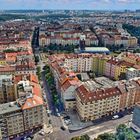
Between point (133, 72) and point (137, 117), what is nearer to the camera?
point (137, 117)

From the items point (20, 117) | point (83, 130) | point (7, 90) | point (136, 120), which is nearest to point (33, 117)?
point (20, 117)

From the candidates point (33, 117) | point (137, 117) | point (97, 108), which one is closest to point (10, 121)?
point (33, 117)

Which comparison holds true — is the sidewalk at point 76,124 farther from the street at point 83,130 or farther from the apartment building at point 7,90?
the apartment building at point 7,90

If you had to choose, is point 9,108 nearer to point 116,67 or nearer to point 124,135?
point 124,135

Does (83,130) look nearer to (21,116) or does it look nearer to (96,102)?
(96,102)

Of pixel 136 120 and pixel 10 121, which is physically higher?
pixel 10 121

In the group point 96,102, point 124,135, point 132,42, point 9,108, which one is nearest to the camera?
point 124,135

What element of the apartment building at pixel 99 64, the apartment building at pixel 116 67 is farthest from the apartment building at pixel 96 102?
the apartment building at pixel 99 64

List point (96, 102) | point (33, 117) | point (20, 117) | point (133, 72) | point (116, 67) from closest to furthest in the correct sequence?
1. point (20, 117)
2. point (33, 117)
3. point (96, 102)
4. point (133, 72)
5. point (116, 67)

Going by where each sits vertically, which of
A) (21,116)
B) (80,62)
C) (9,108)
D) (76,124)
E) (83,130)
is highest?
(80,62)
